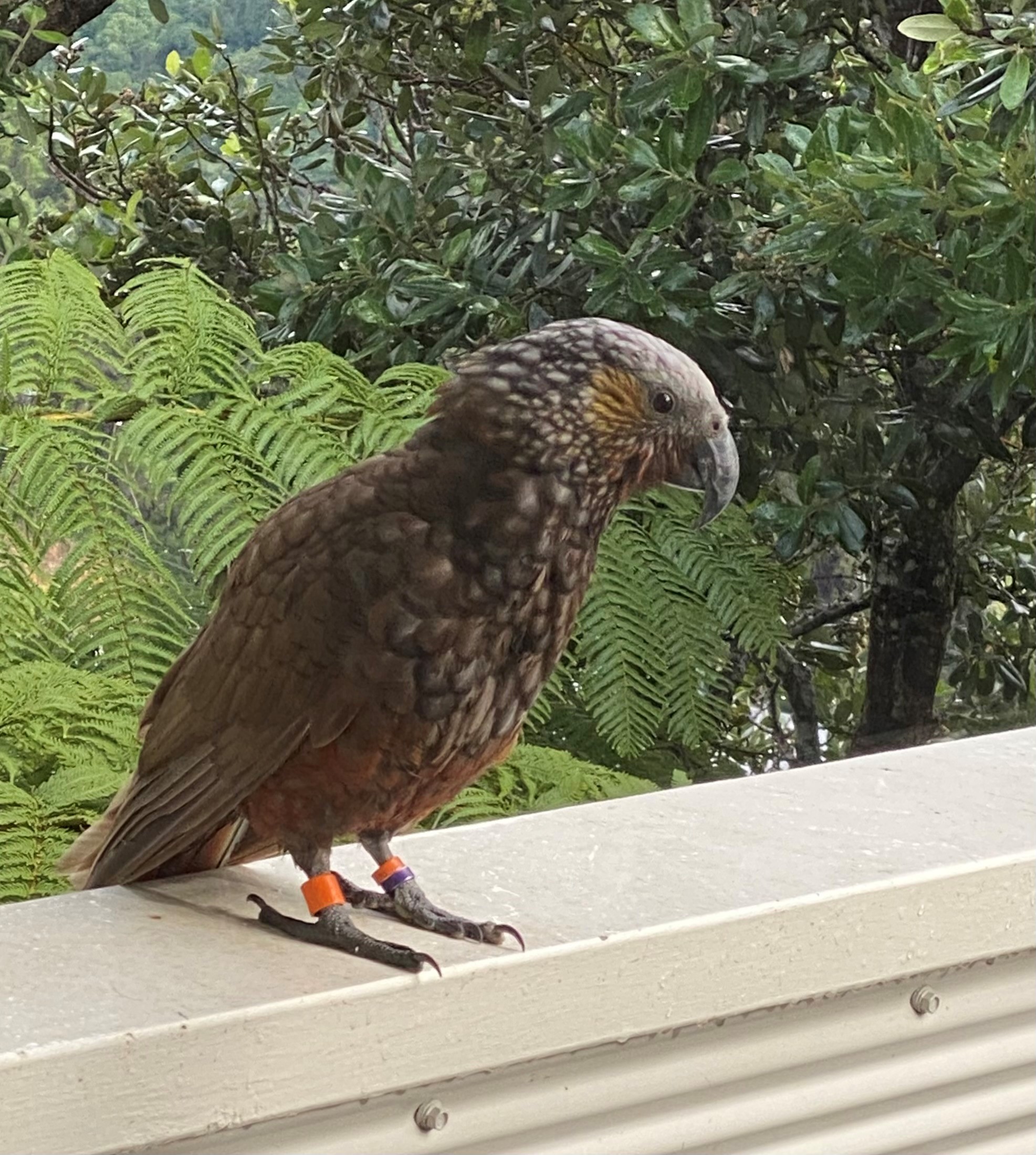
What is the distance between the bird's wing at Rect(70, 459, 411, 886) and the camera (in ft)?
2.73

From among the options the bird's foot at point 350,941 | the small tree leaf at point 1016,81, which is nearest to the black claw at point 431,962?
the bird's foot at point 350,941

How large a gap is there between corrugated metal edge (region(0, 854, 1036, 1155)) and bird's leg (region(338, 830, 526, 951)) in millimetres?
21

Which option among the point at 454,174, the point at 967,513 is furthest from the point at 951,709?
the point at 454,174

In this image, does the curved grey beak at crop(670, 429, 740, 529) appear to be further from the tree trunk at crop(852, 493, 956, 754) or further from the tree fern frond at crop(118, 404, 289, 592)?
the tree trunk at crop(852, 493, 956, 754)

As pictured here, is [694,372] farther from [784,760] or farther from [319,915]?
[784,760]

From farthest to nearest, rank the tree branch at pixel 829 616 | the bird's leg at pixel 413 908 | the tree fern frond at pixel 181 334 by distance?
the tree branch at pixel 829 616
the tree fern frond at pixel 181 334
the bird's leg at pixel 413 908

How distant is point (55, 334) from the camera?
1018 mm

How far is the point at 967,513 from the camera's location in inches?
55.7

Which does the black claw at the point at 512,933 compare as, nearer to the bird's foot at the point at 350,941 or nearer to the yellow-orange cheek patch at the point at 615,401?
the bird's foot at the point at 350,941

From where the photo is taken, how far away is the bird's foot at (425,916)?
3.06 ft

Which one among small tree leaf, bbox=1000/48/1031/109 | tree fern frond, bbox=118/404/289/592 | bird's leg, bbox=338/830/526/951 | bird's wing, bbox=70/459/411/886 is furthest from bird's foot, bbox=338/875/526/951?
small tree leaf, bbox=1000/48/1031/109

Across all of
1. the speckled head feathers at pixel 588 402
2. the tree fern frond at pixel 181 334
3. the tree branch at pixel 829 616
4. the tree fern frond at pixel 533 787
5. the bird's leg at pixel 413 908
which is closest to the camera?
the speckled head feathers at pixel 588 402

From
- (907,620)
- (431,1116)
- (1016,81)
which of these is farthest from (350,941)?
(1016,81)

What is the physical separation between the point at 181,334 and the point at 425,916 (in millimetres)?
398
